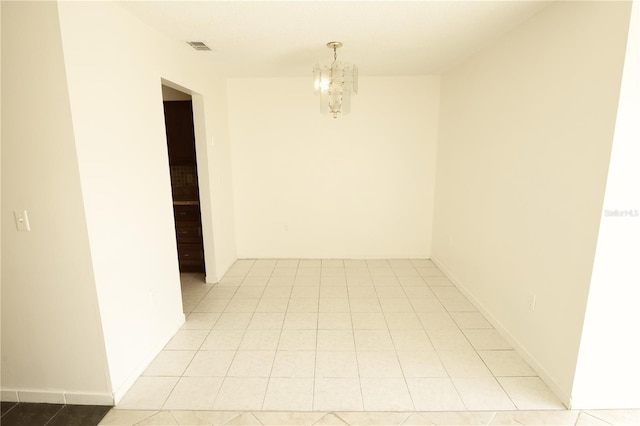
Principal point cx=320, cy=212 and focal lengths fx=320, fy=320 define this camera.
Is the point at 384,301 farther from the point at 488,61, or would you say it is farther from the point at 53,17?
the point at 53,17

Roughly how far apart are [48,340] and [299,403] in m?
1.56

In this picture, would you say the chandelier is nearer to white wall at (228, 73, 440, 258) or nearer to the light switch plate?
white wall at (228, 73, 440, 258)

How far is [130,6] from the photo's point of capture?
81.0 inches

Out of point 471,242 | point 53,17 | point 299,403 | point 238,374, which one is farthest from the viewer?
point 471,242

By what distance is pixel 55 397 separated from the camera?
6.53 feet

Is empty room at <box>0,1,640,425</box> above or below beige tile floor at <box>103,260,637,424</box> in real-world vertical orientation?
above

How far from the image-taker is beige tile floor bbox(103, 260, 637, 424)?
1920 millimetres

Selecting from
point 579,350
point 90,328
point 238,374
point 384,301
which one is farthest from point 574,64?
point 90,328

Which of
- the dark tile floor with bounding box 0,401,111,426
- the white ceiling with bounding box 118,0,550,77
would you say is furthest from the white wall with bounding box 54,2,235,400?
the white ceiling with bounding box 118,0,550,77

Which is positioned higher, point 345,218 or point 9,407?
point 345,218

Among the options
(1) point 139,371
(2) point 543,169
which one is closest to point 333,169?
(2) point 543,169

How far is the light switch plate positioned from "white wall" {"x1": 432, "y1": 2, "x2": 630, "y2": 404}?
3102 millimetres

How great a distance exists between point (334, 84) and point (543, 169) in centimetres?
174

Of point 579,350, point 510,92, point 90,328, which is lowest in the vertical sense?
point 579,350
